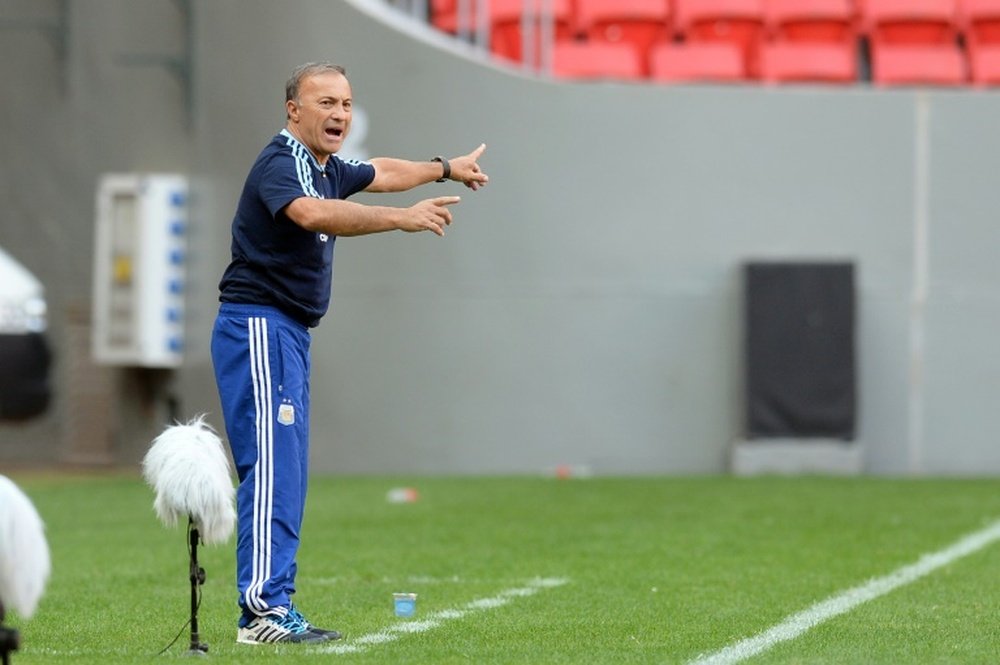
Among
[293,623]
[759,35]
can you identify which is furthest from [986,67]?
[293,623]

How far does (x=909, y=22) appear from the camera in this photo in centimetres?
1827

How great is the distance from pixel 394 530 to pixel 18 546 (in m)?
6.64

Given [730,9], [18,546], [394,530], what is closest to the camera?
[18,546]

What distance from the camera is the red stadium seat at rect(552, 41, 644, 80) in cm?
1767

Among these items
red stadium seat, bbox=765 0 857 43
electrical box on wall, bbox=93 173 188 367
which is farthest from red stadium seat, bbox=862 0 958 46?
electrical box on wall, bbox=93 173 188 367

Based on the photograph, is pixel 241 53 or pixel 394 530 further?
pixel 241 53

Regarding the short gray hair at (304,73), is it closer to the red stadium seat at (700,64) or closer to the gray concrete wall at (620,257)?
the gray concrete wall at (620,257)

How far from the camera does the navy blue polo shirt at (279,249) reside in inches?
277

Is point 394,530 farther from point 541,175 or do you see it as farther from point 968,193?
point 968,193

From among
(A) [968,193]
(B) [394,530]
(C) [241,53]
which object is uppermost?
(C) [241,53]

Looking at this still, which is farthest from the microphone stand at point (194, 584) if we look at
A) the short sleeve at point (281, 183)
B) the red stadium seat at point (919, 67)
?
the red stadium seat at point (919, 67)

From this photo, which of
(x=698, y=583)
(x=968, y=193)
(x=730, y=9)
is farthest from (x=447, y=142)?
(x=698, y=583)

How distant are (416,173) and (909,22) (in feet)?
37.4

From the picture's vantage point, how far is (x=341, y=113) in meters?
7.14
